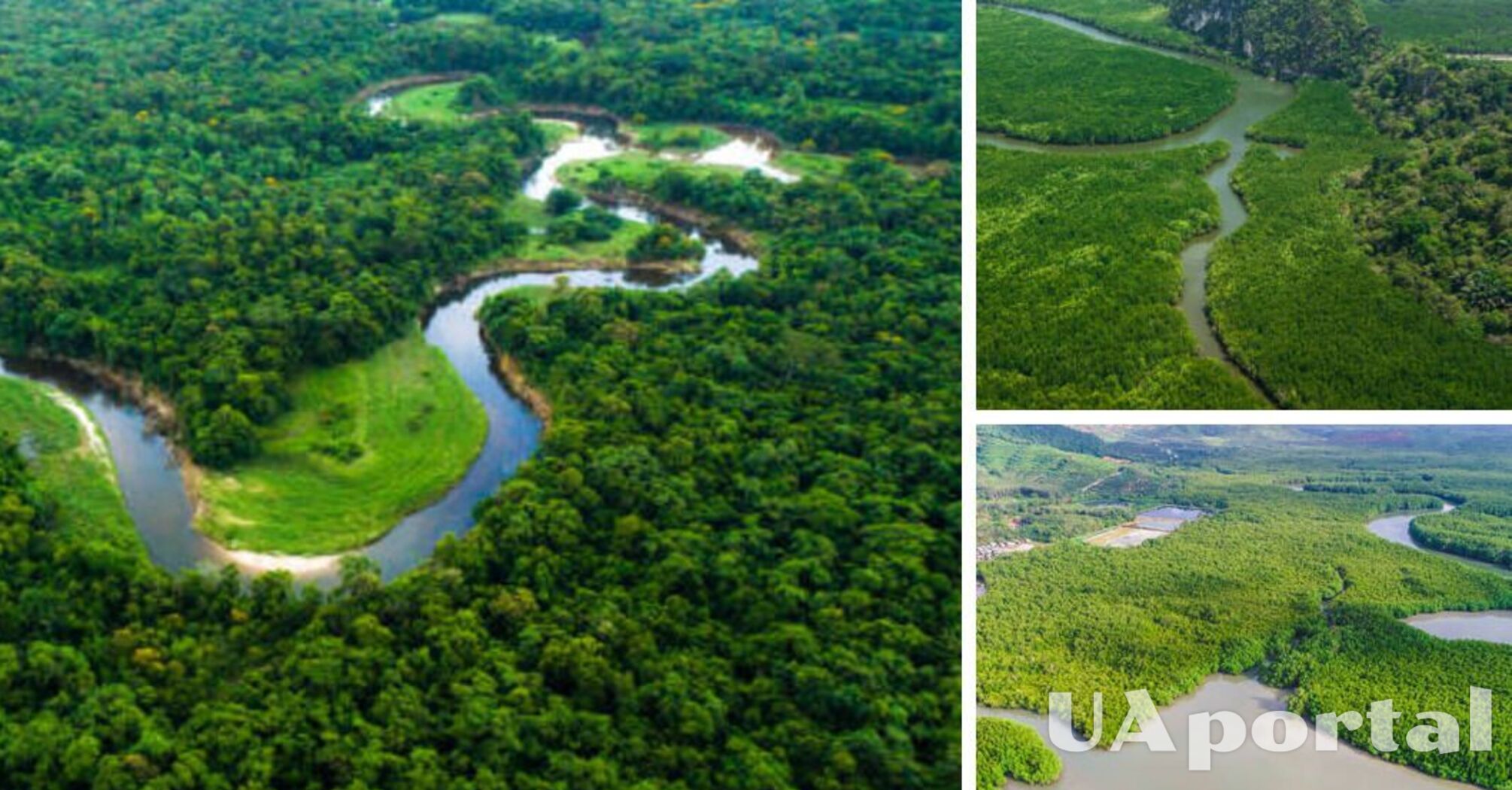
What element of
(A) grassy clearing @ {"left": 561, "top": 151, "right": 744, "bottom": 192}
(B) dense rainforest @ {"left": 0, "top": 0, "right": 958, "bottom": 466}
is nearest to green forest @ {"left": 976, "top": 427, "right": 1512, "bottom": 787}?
(B) dense rainforest @ {"left": 0, "top": 0, "right": 958, "bottom": 466}

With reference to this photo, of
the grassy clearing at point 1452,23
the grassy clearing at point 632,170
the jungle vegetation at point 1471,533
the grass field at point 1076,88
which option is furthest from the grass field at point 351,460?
the jungle vegetation at point 1471,533

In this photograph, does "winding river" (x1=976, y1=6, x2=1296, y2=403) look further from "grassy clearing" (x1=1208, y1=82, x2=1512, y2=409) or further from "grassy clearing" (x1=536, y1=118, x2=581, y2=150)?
"grassy clearing" (x1=536, y1=118, x2=581, y2=150)

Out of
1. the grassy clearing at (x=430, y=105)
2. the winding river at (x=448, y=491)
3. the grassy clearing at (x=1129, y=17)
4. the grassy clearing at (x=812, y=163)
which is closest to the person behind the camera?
the grassy clearing at (x=1129, y=17)

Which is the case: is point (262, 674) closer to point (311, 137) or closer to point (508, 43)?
point (311, 137)

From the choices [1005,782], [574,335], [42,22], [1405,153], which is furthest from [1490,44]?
[42,22]

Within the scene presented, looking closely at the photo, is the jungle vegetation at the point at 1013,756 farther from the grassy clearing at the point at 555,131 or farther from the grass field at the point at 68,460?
the grassy clearing at the point at 555,131

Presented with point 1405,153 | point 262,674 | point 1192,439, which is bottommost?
point 262,674
